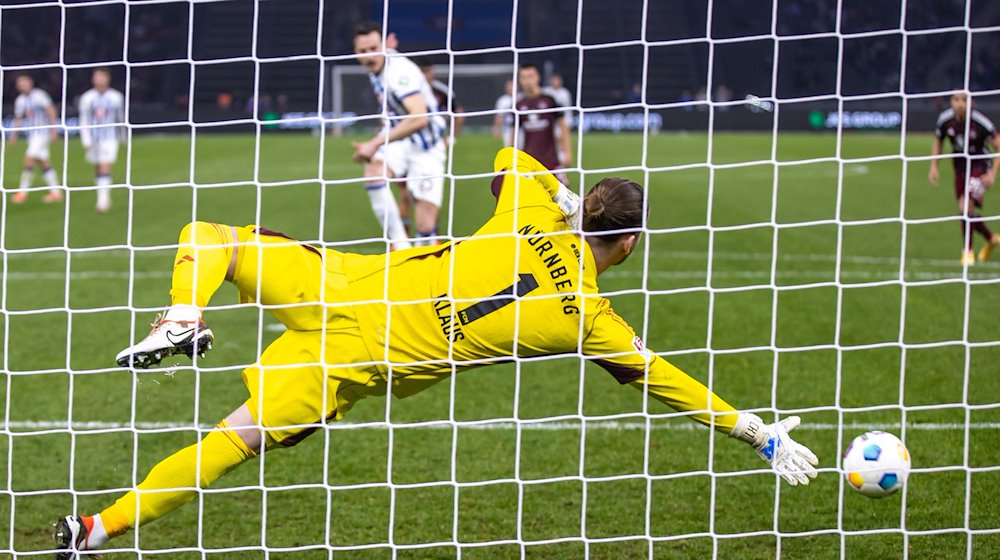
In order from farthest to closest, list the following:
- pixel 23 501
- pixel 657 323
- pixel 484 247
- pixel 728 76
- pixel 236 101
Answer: pixel 728 76 < pixel 236 101 < pixel 657 323 < pixel 23 501 < pixel 484 247

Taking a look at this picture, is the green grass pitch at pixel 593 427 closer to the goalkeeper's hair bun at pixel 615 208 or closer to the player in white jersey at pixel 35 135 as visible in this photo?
the goalkeeper's hair bun at pixel 615 208

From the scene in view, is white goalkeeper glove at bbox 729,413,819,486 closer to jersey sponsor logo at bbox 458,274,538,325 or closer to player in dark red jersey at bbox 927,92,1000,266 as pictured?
jersey sponsor logo at bbox 458,274,538,325

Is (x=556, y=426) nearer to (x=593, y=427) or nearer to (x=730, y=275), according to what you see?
(x=593, y=427)

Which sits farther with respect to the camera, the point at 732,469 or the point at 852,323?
the point at 852,323

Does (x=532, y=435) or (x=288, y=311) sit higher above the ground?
(x=288, y=311)

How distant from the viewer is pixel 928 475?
4.68 metres

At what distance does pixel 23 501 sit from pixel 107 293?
449cm

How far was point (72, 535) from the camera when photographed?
142 inches

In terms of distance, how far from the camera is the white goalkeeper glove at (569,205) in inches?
141

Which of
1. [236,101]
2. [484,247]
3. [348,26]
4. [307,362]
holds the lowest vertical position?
[307,362]

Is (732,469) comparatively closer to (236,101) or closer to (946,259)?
(946,259)

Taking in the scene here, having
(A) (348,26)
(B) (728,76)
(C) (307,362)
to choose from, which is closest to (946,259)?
(C) (307,362)

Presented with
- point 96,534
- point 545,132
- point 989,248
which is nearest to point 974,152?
point 989,248

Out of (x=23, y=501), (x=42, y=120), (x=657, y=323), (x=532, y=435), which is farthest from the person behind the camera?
(x=42, y=120)
